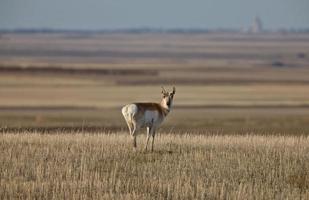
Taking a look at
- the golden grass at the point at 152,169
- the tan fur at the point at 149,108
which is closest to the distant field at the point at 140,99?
the golden grass at the point at 152,169

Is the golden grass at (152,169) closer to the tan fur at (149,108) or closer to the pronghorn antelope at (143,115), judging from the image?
the pronghorn antelope at (143,115)

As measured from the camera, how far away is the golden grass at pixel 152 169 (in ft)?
49.8

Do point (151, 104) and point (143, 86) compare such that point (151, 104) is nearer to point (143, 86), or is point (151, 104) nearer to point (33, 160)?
point (33, 160)

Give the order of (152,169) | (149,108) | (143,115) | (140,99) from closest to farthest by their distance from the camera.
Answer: (152,169), (143,115), (149,108), (140,99)

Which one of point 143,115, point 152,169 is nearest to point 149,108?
point 143,115

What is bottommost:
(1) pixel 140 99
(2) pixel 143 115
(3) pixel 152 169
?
(3) pixel 152 169

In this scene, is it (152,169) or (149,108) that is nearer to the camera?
(152,169)

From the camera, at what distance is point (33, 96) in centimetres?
5756

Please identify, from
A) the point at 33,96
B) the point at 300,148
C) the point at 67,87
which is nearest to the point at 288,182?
the point at 300,148

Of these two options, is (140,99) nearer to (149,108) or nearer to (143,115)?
(149,108)

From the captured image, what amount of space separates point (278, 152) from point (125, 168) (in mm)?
4053

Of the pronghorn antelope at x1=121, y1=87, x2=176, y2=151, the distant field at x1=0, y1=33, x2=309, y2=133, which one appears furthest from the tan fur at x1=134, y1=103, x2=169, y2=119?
the distant field at x1=0, y1=33, x2=309, y2=133

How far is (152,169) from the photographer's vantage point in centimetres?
1742

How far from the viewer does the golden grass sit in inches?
598
